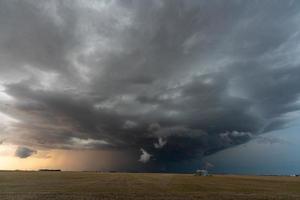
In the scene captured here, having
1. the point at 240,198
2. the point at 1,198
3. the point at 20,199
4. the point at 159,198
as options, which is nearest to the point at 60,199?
the point at 20,199

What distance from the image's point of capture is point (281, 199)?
66.2 m

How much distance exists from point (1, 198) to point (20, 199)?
419 cm

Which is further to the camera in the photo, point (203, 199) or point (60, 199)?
point (203, 199)

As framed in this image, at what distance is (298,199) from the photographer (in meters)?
67.4

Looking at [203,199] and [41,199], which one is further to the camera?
[203,199]

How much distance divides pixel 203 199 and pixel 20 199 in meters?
30.7

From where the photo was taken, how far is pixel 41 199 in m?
57.2

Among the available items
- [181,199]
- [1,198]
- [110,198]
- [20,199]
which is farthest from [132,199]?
[1,198]

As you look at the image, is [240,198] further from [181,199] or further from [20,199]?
[20,199]

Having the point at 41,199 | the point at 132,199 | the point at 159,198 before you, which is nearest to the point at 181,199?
the point at 159,198

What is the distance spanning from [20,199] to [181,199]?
2663 centimetres

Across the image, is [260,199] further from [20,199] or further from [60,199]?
[20,199]

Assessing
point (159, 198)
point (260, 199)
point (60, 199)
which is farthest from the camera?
point (260, 199)

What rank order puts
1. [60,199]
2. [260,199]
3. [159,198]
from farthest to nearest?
[260,199], [159,198], [60,199]
